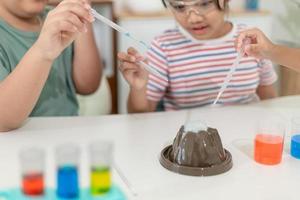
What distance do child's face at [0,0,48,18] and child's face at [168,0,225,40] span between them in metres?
0.39

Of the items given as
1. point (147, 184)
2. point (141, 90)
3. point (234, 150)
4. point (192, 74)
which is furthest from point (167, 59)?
point (147, 184)

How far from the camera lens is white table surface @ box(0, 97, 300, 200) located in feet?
2.94

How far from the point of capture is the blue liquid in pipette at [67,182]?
776mm

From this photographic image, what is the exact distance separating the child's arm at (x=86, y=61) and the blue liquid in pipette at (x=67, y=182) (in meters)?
0.76

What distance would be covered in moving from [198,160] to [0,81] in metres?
0.58

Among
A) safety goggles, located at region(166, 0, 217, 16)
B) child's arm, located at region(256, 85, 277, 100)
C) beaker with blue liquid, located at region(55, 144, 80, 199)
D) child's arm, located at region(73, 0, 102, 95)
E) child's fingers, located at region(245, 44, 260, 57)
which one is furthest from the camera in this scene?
child's arm, located at region(256, 85, 277, 100)

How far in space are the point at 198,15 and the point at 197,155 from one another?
590mm

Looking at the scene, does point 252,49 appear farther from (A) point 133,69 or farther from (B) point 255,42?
(A) point 133,69

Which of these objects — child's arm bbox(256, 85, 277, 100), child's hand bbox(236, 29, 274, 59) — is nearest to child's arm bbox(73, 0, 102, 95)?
child's hand bbox(236, 29, 274, 59)

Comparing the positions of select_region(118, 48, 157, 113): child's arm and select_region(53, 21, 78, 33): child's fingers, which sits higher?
select_region(53, 21, 78, 33): child's fingers

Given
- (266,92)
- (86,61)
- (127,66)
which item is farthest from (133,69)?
(266,92)

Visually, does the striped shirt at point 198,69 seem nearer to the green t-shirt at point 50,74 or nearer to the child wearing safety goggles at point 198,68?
the child wearing safety goggles at point 198,68

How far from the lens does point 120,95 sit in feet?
9.52

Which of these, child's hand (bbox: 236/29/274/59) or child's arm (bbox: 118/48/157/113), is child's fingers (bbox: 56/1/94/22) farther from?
child's hand (bbox: 236/29/274/59)
